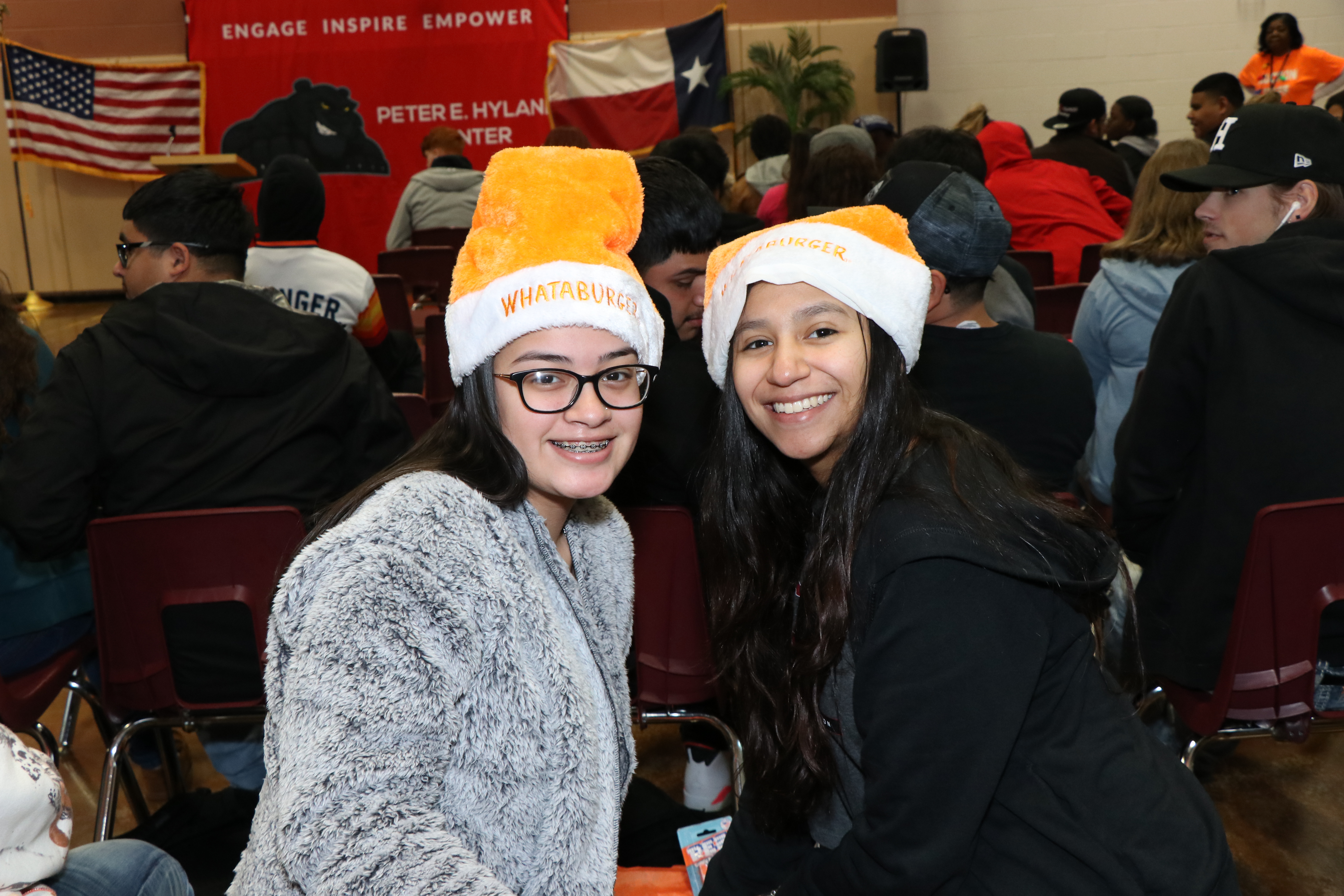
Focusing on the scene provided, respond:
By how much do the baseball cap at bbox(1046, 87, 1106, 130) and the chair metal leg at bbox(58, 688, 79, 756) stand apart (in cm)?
515

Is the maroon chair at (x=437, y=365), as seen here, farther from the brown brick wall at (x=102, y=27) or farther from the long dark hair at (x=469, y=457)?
the brown brick wall at (x=102, y=27)

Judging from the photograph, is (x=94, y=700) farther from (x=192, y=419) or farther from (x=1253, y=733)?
(x=1253, y=733)

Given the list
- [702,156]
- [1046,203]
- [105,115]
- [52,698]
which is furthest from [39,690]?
[105,115]

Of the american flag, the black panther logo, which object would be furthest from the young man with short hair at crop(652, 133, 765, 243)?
the american flag

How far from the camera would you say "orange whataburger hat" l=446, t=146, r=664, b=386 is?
46.1 inches

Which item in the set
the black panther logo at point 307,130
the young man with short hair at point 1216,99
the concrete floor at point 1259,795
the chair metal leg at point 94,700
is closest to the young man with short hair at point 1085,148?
the young man with short hair at point 1216,99

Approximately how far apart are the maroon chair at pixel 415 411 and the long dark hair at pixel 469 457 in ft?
5.18

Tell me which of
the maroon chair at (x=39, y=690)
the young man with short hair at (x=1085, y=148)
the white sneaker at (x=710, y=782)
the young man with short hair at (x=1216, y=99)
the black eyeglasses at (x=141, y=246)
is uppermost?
the young man with short hair at (x=1216, y=99)

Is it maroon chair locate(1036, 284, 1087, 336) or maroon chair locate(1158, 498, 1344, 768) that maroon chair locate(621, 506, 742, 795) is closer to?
maroon chair locate(1158, 498, 1344, 768)

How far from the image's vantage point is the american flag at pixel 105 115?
368 inches

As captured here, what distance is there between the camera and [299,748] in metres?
0.92

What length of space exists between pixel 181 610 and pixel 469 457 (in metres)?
1.17

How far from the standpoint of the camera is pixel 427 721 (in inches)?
37.5

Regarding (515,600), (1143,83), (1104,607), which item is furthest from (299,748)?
(1143,83)
